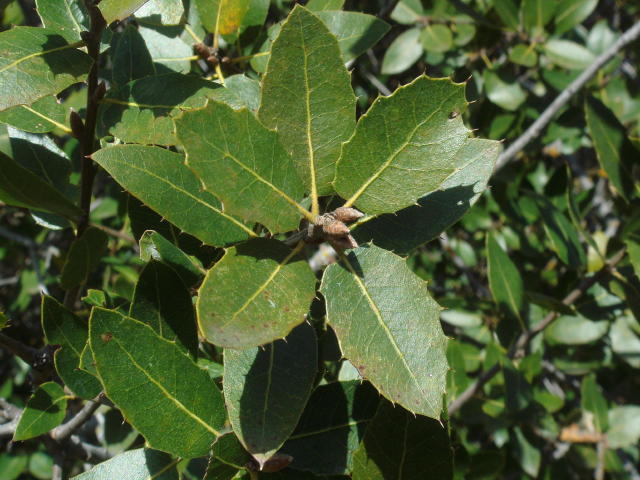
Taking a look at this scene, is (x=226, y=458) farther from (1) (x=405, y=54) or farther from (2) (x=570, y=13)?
(2) (x=570, y=13)

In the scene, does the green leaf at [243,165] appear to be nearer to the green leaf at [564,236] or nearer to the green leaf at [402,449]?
the green leaf at [402,449]

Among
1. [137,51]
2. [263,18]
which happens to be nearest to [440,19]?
[263,18]

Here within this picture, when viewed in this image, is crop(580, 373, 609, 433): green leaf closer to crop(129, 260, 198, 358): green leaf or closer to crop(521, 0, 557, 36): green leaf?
crop(521, 0, 557, 36): green leaf

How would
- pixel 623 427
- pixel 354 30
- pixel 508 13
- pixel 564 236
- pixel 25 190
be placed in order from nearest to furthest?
pixel 25 190 → pixel 354 30 → pixel 564 236 → pixel 508 13 → pixel 623 427

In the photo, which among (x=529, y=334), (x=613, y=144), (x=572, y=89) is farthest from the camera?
(x=572, y=89)

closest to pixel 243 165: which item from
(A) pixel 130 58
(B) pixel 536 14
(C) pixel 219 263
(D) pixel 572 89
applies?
(C) pixel 219 263

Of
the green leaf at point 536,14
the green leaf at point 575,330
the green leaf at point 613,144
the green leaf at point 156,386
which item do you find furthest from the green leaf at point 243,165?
the green leaf at point 536,14
